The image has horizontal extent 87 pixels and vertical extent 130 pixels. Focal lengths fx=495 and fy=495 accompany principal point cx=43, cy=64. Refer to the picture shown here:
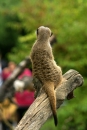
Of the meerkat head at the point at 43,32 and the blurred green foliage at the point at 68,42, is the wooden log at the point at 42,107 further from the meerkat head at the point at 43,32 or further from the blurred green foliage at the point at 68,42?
the blurred green foliage at the point at 68,42

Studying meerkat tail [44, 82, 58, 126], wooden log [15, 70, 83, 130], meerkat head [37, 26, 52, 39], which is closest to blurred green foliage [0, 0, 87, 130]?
wooden log [15, 70, 83, 130]

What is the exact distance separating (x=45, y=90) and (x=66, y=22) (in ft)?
11.5

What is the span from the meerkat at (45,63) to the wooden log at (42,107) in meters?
0.05

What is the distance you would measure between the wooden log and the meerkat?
0.18 ft

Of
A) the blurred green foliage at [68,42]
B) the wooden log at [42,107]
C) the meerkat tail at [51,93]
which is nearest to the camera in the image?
the wooden log at [42,107]

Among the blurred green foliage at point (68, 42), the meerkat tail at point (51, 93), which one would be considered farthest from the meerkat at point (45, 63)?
the blurred green foliage at point (68, 42)

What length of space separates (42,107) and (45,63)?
29 cm

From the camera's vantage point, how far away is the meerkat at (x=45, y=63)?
10.6 ft

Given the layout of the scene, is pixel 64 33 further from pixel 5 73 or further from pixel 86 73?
pixel 5 73

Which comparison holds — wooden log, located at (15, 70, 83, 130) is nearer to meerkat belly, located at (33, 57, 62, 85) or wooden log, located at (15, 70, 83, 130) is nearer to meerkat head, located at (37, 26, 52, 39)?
meerkat belly, located at (33, 57, 62, 85)

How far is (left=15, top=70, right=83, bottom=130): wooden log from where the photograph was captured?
303cm

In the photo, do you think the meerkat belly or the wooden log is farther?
the meerkat belly

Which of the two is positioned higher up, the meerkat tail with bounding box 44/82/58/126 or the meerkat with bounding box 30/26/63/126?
the meerkat with bounding box 30/26/63/126

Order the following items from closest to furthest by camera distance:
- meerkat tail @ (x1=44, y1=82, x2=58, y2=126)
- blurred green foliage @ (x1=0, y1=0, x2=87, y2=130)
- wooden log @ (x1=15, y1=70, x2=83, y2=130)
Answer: wooden log @ (x1=15, y1=70, x2=83, y2=130), meerkat tail @ (x1=44, y1=82, x2=58, y2=126), blurred green foliage @ (x1=0, y1=0, x2=87, y2=130)
